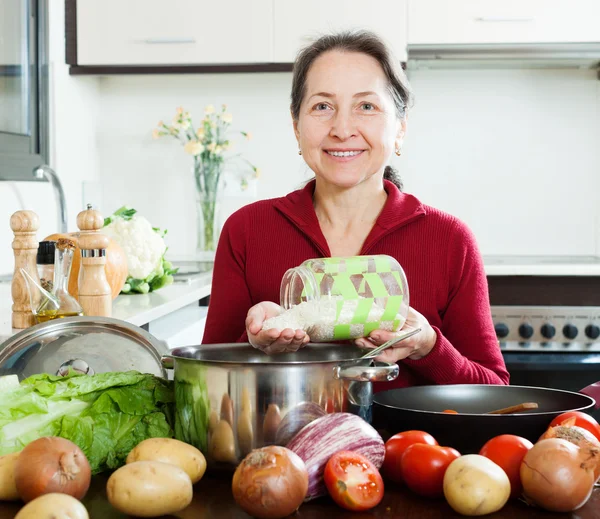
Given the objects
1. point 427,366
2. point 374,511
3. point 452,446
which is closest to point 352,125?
point 427,366

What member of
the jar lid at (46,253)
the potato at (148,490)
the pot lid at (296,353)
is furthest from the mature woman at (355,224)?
the potato at (148,490)

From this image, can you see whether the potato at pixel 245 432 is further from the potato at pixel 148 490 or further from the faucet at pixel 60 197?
the faucet at pixel 60 197

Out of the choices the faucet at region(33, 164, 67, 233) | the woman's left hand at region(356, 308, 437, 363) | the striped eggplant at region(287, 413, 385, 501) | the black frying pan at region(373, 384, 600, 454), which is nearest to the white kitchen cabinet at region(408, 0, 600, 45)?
the faucet at region(33, 164, 67, 233)

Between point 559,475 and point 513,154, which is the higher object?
point 513,154

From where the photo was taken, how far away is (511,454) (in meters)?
0.77

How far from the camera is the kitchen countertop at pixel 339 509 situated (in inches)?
28.4

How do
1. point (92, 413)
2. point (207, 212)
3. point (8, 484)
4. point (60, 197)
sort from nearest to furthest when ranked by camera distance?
1. point (8, 484)
2. point (92, 413)
3. point (60, 197)
4. point (207, 212)

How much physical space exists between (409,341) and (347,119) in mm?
519

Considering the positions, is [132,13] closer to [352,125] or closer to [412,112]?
[412,112]

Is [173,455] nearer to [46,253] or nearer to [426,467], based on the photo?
[426,467]

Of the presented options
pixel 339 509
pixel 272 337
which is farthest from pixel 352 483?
pixel 272 337

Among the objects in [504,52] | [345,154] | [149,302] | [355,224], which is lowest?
[149,302]

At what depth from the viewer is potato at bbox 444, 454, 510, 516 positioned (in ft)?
2.32

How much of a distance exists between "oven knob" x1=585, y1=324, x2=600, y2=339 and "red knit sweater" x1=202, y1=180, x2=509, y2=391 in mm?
1169
